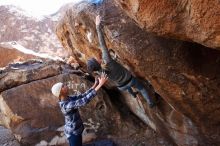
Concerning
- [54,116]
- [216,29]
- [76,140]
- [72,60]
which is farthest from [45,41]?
[216,29]

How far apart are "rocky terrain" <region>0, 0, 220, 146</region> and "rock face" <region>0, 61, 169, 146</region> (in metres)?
0.02

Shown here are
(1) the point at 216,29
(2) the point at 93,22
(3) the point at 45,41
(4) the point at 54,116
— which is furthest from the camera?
(3) the point at 45,41

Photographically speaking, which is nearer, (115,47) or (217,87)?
(217,87)

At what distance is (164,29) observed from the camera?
4734 mm

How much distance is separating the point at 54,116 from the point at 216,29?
6019 millimetres

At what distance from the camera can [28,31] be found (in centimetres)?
2372

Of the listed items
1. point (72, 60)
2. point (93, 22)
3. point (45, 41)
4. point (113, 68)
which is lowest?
point (45, 41)

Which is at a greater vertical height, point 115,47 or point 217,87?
point 115,47

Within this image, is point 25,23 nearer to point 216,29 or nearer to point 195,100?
point 195,100

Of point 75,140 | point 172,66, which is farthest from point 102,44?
point 75,140

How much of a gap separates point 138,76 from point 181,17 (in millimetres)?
2635

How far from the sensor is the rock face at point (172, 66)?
5.88m

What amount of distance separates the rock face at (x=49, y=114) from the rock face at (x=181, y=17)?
4.78 metres

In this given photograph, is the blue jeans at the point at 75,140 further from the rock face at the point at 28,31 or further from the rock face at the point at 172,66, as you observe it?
the rock face at the point at 28,31
